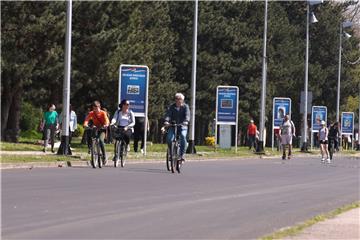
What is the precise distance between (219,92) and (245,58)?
2803cm

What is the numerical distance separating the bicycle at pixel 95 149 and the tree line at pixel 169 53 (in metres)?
14.8

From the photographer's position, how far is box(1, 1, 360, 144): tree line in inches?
1473

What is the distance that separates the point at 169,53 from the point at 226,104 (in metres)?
19.1

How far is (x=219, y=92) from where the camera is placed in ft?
120

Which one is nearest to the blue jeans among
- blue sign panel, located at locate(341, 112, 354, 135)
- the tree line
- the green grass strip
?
the green grass strip

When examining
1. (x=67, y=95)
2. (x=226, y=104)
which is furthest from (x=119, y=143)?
(x=226, y=104)

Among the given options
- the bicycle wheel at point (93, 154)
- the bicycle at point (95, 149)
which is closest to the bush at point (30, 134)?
the bicycle at point (95, 149)

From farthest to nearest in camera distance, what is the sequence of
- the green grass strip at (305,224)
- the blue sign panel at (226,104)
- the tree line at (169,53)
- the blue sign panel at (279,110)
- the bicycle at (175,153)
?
the blue sign panel at (279,110) → the tree line at (169,53) → the blue sign panel at (226,104) → the bicycle at (175,153) → the green grass strip at (305,224)

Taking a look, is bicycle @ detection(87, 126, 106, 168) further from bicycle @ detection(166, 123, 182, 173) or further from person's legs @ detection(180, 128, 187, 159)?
person's legs @ detection(180, 128, 187, 159)

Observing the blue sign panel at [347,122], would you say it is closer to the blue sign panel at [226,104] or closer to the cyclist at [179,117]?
the blue sign panel at [226,104]

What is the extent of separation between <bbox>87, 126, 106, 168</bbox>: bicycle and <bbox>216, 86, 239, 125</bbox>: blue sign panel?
14.7m

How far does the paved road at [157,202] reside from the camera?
10516 millimetres

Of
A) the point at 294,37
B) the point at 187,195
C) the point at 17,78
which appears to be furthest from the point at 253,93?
the point at 187,195

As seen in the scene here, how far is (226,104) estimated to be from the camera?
3662 centimetres
